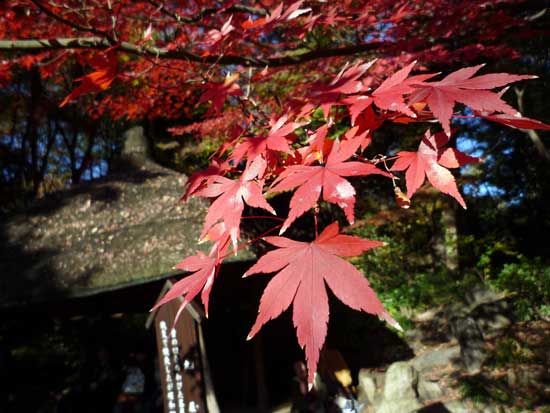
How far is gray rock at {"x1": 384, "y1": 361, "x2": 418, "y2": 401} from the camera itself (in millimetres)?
5492

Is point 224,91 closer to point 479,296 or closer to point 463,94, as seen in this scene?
point 463,94

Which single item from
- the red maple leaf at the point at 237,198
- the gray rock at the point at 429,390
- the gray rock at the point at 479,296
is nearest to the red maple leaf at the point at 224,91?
the red maple leaf at the point at 237,198

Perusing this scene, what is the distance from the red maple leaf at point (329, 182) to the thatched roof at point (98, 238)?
375cm

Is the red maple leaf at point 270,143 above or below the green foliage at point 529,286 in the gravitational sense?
above

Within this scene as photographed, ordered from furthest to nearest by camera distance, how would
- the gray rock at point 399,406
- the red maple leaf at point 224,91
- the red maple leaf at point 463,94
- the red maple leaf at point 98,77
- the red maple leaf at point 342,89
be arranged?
1. the gray rock at point 399,406
2. the red maple leaf at point 98,77
3. the red maple leaf at point 224,91
4. the red maple leaf at point 342,89
5. the red maple leaf at point 463,94

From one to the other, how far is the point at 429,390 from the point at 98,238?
16.5 ft

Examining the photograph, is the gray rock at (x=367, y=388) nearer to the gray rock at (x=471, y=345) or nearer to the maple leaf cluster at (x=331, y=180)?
the gray rock at (x=471, y=345)

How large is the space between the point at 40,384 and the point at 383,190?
25.3ft

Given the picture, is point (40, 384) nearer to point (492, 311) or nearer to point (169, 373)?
point (169, 373)

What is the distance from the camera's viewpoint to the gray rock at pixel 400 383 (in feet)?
18.0

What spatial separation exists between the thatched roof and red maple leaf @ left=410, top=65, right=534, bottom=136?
393 cm

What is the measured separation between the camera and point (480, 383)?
5199 mm

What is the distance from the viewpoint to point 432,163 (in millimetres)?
1056

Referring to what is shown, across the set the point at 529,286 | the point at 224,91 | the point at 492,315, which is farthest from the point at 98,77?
the point at 529,286
